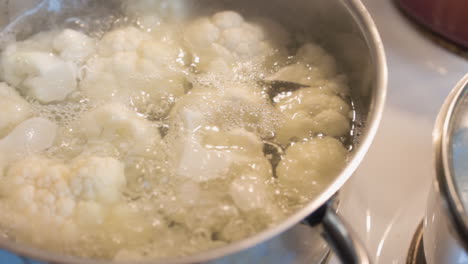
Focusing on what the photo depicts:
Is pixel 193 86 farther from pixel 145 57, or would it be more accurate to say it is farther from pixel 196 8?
pixel 196 8

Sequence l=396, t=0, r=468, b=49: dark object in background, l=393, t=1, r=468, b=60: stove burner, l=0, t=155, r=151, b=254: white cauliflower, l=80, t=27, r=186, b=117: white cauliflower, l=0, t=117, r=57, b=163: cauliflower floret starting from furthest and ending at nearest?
l=393, t=1, r=468, b=60: stove burner < l=396, t=0, r=468, b=49: dark object in background < l=80, t=27, r=186, b=117: white cauliflower < l=0, t=117, r=57, b=163: cauliflower floret < l=0, t=155, r=151, b=254: white cauliflower

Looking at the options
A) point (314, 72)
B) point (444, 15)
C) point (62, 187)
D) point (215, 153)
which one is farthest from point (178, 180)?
point (444, 15)

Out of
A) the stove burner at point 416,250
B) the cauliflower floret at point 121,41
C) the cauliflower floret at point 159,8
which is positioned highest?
the cauliflower floret at point 159,8

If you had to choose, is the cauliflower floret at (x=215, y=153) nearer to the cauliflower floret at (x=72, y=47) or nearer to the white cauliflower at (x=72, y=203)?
the white cauliflower at (x=72, y=203)

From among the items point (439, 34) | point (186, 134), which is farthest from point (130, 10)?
point (439, 34)

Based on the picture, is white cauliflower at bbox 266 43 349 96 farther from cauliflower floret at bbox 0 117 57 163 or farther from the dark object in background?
cauliflower floret at bbox 0 117 57 163

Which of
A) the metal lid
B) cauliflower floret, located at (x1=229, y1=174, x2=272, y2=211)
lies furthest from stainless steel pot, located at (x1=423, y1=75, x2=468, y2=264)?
cauliflower floret, located at (x1=229, y1=174, x2=272, y2=211)

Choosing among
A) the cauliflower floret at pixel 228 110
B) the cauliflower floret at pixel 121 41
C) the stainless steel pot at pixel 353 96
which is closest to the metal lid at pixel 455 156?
the stainless steel pot at pixel 353 96
